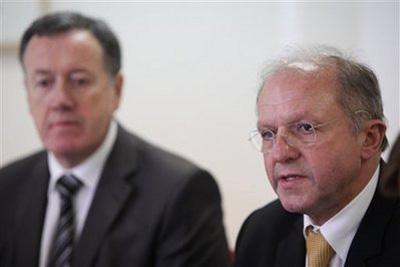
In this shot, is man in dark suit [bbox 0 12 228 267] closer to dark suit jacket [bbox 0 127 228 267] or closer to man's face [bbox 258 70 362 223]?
dark suit jacket [bbox 0 127 228 267]

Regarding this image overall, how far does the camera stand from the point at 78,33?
1508mm

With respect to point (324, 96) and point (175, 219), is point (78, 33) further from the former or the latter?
point (324, 96)

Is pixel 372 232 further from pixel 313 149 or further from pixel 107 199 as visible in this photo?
pixel 107 199

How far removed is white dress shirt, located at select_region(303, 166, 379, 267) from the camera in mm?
1037

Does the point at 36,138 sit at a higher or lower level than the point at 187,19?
lower

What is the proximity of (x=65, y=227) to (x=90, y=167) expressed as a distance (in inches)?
7.1

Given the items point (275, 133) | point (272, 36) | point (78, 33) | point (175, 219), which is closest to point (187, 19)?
point (272, 36)

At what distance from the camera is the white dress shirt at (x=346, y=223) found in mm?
1037

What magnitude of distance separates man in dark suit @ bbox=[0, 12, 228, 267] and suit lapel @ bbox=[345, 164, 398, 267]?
52cm

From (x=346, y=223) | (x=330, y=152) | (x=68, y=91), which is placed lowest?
(x=346, y=223)

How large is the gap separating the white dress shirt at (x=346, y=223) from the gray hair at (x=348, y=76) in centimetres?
10

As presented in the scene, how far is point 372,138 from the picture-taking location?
1.03 metres

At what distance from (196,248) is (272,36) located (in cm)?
68

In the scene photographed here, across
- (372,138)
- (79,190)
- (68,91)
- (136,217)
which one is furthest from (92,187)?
(372,138)
